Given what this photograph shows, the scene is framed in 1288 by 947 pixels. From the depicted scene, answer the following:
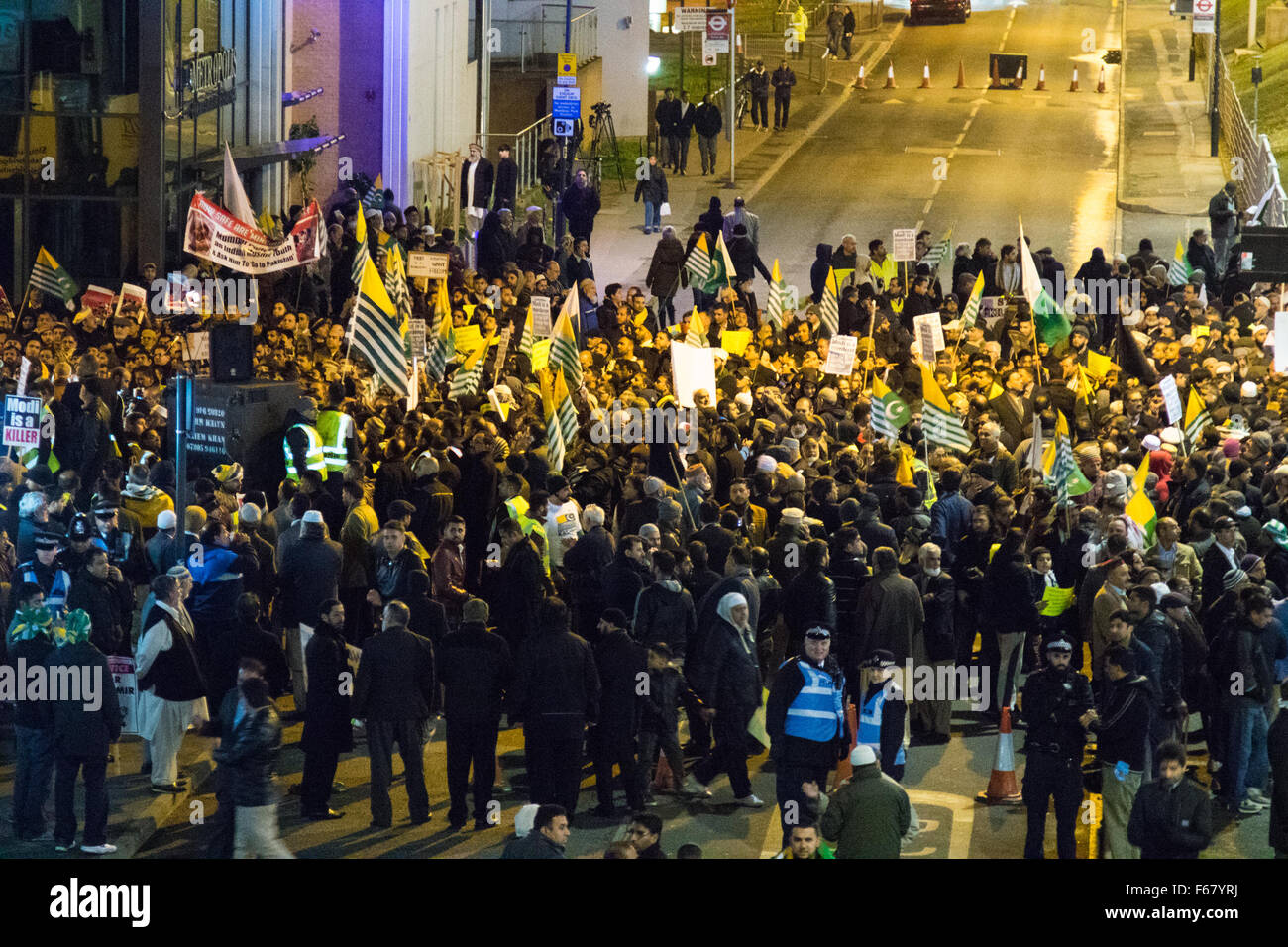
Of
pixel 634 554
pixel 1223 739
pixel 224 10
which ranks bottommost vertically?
pixel 1223 739

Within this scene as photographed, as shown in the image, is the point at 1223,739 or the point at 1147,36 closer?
the point at 1223,739

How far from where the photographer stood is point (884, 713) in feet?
46.8

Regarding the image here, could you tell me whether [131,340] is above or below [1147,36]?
below

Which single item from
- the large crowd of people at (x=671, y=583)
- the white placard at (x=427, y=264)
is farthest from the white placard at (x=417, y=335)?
the white placard at (x=427, y=264)

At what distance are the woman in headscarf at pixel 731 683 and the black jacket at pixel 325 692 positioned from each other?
7.70ft

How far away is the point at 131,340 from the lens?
2217 cm

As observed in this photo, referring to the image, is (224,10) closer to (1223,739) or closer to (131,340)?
(131,340)

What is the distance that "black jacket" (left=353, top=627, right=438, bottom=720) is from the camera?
44.8ft

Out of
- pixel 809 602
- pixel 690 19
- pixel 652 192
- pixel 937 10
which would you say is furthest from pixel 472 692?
pixel 937 10

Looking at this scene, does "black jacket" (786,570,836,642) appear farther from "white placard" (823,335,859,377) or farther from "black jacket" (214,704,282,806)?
"white placard" (823,335,859,377)

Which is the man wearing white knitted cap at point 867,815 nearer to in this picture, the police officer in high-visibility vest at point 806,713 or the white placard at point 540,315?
the police officer in high-visibility vest at point 806,713

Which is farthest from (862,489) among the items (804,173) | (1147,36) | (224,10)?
(1147,36)

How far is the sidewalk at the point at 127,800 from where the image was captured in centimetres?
1327

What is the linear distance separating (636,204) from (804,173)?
492 centimetres
